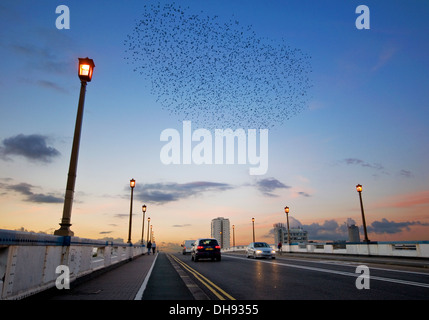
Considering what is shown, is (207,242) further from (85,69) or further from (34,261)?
(34,261)

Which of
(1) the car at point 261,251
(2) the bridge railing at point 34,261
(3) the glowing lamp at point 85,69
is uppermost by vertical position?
(3) the glowing lamp at point 85,69

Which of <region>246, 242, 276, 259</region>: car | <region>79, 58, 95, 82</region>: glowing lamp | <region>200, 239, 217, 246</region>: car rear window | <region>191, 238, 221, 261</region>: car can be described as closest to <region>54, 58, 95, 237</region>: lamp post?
<region>79, 58, 95, 82</region>: glowing lamp

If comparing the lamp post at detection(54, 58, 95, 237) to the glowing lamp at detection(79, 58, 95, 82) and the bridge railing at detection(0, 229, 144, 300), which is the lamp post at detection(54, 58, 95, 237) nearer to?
the glowing lamp at detection(79, 58, 95, 82)

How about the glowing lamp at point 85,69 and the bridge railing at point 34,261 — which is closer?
the bridge railing at point 34,261

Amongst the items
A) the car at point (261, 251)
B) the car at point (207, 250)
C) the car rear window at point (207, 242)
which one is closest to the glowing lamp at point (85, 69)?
the car at point (207, 250)

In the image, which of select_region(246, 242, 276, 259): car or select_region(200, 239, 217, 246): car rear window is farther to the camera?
select_region(246, 242, 276, 259): car

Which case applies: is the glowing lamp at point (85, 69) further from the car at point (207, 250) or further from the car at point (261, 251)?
the car at point (261, 251)

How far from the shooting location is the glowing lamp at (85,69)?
413 inches

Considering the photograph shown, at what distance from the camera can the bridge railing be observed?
17.1ft

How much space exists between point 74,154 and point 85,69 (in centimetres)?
304

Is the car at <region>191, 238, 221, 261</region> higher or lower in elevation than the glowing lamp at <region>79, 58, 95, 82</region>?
lower

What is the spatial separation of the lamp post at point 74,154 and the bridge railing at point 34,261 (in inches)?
16.9

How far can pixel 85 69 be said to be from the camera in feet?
34.6
